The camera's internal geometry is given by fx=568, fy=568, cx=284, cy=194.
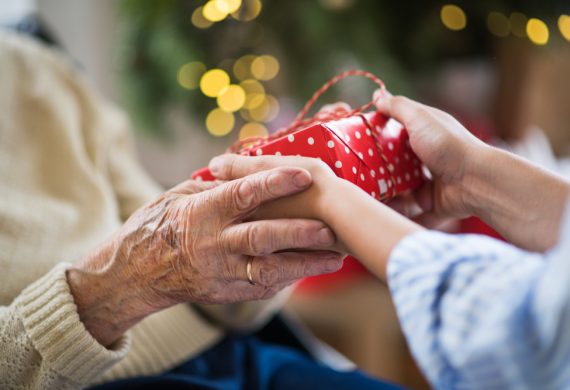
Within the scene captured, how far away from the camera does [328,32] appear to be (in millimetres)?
1407

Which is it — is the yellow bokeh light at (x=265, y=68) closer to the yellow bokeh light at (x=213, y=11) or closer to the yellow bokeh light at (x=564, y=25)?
the yellow bokeh light at (x=213, y=11)

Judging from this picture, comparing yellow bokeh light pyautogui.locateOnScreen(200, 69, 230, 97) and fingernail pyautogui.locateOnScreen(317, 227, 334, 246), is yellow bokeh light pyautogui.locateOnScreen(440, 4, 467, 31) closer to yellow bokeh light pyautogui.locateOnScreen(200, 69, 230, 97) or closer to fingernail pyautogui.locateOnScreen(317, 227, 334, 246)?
yellow bokeh light pyautogui.locateOnScreen(200, 69, 230, 97)

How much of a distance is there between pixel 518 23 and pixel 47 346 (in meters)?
1.48

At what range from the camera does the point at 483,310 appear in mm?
376

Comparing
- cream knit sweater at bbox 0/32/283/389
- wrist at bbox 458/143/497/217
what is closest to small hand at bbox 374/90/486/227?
wrist at bbox 458/143/497/217

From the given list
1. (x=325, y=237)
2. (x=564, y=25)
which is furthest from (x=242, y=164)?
(x=564, y=25)

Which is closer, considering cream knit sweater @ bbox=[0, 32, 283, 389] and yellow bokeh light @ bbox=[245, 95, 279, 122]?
cream knit sweater @ bbox=[0, 32, 283, 389]

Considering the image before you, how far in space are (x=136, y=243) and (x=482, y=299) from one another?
1.17 ft

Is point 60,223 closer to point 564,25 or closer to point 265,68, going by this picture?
point 265,68

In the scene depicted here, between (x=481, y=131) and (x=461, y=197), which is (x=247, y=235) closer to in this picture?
(x=461, y=197)

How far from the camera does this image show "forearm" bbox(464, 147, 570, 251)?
58 cm

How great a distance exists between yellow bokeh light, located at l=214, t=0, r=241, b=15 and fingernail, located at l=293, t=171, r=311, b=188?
3.44ft

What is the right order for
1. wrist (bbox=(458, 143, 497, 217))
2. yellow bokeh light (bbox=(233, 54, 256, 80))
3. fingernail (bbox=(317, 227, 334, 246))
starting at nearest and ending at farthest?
1. fingernail (bbox=(317, 227, 334, 246))
2. wrist (bbox=(458, 143, 497, 217))
3. yellow bokeh light (bbox=(233, 54, 256, 80))

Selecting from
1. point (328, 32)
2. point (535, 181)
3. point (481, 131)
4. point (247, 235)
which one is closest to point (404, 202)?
point (535, 181)
